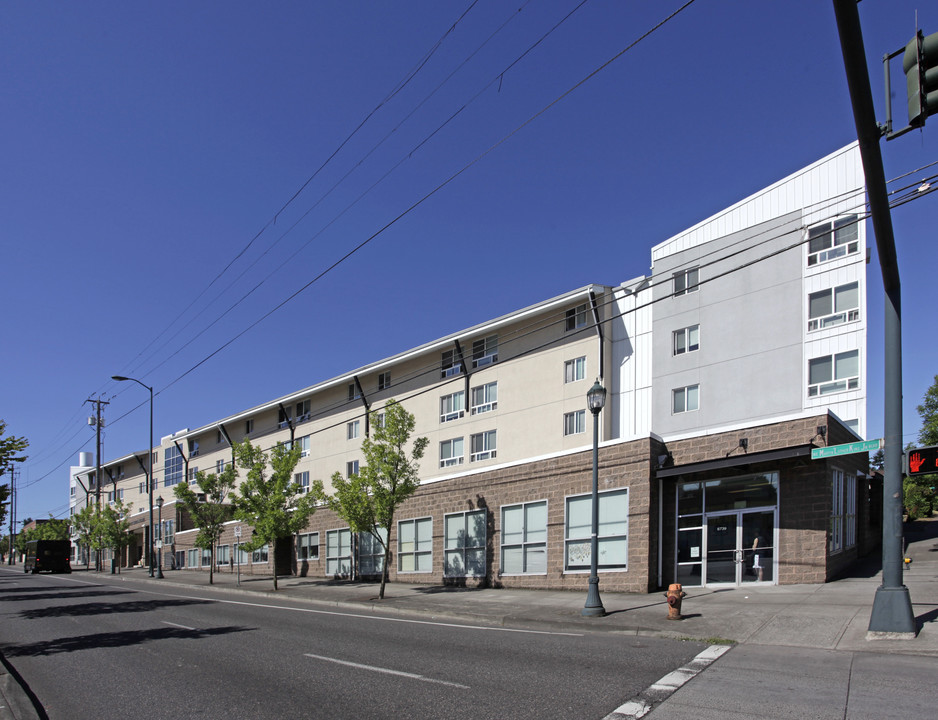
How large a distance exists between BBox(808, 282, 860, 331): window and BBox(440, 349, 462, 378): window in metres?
17.7

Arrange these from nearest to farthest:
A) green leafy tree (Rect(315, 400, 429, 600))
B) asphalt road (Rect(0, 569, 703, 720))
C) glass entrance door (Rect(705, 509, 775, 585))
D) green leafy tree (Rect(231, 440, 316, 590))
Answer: asphalt road (Rect(0, 569, 703, 720))
glass entrance door (Rect(705, 509, 775, 585))
green leafy tree (Rect(315, 400, 429, 600))
green leafy tree (Rect(231, 440, 316, 590))

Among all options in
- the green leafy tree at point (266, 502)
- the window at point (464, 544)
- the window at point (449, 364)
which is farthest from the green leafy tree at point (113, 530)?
the window at point (464, 544)

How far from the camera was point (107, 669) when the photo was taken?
34.8ft

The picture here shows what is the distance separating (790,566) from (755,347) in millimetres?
17645

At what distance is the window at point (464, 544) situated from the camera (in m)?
25.3

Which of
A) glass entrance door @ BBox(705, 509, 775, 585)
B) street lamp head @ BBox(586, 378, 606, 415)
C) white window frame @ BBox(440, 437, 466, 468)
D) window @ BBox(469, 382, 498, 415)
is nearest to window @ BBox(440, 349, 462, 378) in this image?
window @ BBox(469, 382, 498, 415)

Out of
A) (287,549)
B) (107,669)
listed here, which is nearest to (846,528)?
(107,669)

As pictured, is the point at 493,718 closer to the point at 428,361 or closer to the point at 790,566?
the point at 790,566

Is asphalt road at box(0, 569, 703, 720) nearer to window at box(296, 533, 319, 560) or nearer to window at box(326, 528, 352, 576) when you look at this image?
window at box(326, 528, 352, 576)

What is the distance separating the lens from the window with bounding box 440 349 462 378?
3981 centimetres

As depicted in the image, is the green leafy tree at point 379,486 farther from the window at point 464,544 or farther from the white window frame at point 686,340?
the white window frame at point 686,340

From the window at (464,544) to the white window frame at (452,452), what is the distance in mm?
12226

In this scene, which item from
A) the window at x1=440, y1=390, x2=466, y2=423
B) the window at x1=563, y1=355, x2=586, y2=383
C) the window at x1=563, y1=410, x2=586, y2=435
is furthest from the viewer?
the window at x1=440, y1=390, x2=466, y2=423

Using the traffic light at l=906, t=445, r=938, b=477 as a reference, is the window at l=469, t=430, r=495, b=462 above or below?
below
